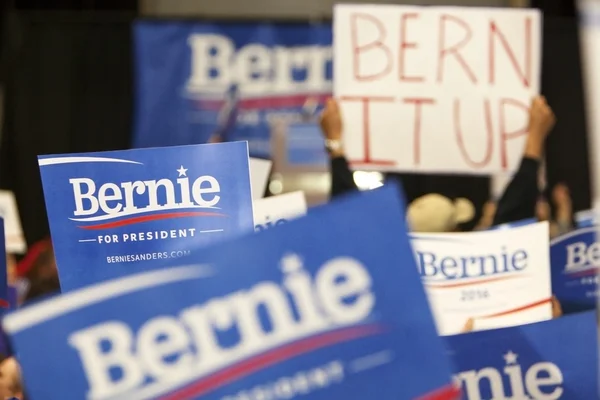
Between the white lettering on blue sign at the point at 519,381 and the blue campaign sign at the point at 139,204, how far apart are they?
0.27 m

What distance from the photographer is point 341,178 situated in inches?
54.0

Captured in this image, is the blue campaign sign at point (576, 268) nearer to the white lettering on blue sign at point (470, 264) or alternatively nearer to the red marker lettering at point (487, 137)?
the white lettering on blue sign at point (470, 264)

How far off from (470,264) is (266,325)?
20.7 inches

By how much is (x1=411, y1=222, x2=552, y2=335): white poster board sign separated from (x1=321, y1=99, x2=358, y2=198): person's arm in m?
0.40

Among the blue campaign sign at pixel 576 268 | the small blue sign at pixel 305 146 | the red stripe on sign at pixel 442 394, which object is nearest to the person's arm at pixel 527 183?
the blue campaign sign at pixel 576 268

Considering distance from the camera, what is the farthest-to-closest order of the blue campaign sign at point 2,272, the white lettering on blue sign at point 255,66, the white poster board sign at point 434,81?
the white lettering on blue sign at point 255,66 < the white poster board sign at point 434,81 < the blue campaign sign at point 2,272

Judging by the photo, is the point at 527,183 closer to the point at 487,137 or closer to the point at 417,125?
the point at 487,137

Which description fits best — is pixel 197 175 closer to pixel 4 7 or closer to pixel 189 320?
pixel 189 320

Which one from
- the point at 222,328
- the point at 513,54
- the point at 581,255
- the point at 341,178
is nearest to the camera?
the point at 222,328

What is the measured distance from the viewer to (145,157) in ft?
2.36

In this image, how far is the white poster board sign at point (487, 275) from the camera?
3.11ft

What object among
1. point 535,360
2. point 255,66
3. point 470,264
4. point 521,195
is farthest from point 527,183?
point 255,66

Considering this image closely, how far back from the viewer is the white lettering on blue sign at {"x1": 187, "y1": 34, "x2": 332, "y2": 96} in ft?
8.04

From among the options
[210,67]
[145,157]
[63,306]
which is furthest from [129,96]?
[63,306]
